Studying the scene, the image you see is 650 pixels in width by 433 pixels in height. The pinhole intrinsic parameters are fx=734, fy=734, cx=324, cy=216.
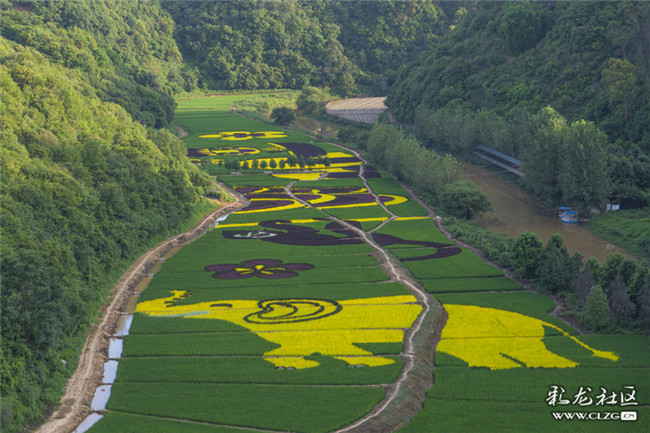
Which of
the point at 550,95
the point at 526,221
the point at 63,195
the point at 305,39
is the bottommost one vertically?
the point at 526,221

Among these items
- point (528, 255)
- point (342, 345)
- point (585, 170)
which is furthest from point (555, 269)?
point (585, 170)

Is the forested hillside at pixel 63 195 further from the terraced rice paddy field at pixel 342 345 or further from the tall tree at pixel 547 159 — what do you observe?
the tall tree at pixel 547 159

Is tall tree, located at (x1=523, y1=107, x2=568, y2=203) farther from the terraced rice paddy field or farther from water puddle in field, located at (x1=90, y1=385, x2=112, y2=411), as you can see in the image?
water puddle in field, located at (x1=90, y1=385, x2=112, y2=411)

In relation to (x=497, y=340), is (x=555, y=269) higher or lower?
higher

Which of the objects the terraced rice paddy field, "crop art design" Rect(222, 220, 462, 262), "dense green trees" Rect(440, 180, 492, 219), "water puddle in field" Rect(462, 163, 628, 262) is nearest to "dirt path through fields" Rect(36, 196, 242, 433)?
the terraced rice paddy field

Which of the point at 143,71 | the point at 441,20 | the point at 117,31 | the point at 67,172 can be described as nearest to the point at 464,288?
the point at 67,172

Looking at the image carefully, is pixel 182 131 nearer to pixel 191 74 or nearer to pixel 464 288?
pixel 191 74

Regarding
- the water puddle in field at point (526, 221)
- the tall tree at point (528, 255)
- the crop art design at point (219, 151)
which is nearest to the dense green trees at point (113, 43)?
the crop art design at point (219, 151)

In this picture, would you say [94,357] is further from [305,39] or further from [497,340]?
[305,39]
